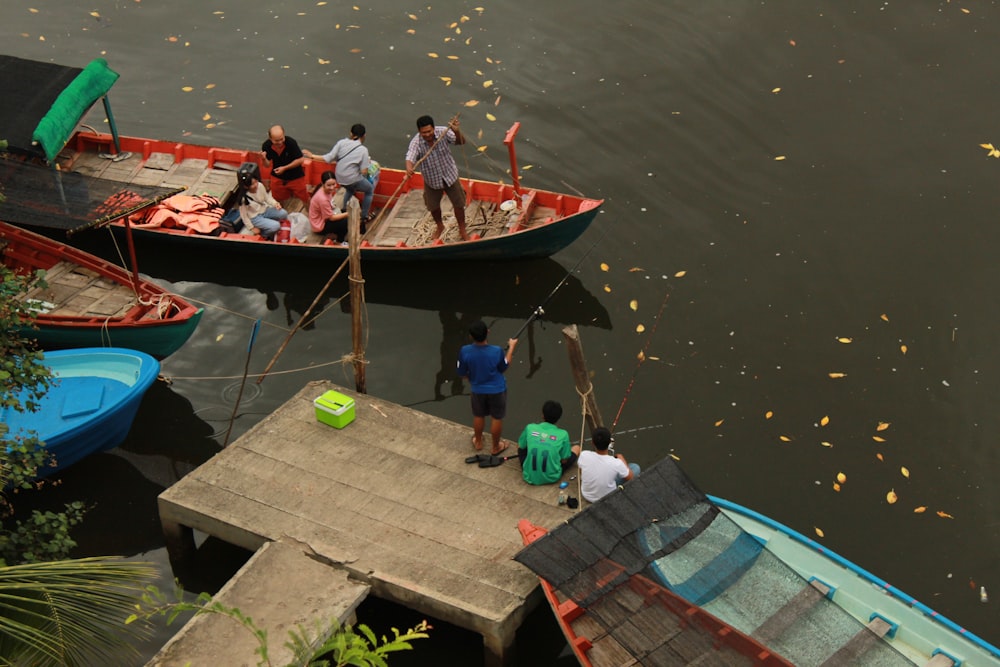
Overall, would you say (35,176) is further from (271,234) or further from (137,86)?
(137,86)

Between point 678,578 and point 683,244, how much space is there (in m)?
8.09

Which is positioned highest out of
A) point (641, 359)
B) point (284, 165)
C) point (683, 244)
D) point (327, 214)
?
point (284, 165)

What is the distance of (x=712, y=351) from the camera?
15.4 meters

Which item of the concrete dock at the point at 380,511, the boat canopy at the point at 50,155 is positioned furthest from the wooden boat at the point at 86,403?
the boat canopy at the point at 50,155

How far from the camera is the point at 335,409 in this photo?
1259 cm

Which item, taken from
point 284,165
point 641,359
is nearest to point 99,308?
point 284,165

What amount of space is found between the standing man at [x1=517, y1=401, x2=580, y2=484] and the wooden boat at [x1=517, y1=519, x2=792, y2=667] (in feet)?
5.23

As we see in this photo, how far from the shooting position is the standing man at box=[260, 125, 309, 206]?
→ 16578 millimetres

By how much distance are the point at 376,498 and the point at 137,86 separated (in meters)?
12.3

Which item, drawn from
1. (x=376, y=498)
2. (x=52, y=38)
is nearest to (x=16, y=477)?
(x=376, y=498)

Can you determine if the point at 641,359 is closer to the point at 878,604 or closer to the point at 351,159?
the point at 351,159

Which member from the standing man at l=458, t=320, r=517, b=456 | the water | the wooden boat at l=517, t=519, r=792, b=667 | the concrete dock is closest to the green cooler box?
the concrete dock

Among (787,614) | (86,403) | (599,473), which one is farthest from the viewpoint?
(86,403)

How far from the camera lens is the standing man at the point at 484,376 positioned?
11.8m
